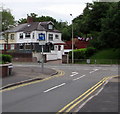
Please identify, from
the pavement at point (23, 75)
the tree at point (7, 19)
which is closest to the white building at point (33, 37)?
the tree at point (7, 19)

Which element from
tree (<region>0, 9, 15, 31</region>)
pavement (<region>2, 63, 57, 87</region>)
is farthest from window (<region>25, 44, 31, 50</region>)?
pavement (<region>2, 63, 57, 87</region>)

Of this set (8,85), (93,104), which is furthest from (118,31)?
(93,104)

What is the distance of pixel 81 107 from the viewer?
407 inches

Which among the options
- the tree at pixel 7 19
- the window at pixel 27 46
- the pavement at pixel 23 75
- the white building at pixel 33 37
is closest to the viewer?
the pavement at pixel 23 75

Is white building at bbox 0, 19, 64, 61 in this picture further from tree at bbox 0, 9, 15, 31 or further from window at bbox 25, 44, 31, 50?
tree at bbox 0, 9, 15, 31

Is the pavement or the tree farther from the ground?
the tree

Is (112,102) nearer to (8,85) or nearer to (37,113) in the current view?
(37,113)

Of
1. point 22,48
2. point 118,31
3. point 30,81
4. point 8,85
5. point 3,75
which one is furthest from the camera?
point 22,48

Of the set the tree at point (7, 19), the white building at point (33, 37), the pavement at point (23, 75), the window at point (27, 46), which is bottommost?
the pavement at point (23, 75)

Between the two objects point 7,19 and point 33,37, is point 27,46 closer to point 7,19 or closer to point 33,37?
point 33,37

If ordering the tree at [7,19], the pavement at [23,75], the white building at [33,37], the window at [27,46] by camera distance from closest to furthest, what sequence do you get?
the pavement at [23,75] < the white building at [33,37] < the window at [27,46] < the tree at [7,19]

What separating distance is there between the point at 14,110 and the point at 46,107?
121 centimetres

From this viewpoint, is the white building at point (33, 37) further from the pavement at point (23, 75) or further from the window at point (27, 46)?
the pavement at point (23, 75)

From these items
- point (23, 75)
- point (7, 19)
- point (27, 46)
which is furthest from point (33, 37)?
point (23, 75)
